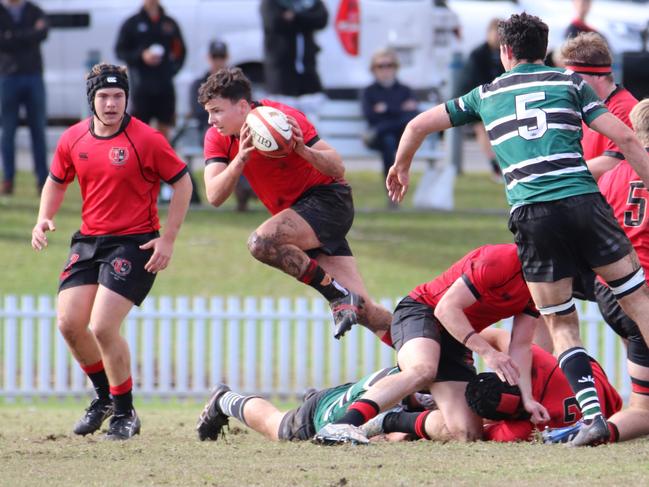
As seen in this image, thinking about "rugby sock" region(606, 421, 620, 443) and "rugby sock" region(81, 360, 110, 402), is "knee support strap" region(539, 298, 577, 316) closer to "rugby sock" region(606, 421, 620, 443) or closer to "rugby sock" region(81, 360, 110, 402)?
"rugby sock" region(606, 421, 620, 443)

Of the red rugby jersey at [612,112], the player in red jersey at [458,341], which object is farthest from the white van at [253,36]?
the player in red jersey at [458,341]

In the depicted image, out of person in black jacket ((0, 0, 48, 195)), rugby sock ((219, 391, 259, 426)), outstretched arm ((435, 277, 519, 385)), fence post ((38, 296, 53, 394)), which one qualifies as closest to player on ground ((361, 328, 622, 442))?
outstretched arm ((435, 277, 519, 385))

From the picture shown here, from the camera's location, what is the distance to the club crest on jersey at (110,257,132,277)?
27.2ft

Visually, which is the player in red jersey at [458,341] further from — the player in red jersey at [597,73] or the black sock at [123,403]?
the black sock at [123,403]

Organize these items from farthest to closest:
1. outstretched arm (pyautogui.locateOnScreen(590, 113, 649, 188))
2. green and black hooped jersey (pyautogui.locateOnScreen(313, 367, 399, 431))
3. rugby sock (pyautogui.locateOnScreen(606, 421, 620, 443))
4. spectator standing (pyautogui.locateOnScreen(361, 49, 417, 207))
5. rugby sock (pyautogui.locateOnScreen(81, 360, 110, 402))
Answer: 1. spectator standing (pyautogui.locateOnScreen(361, 49, 417, 207))
2. rugby sock (pyautogui.locateOnScreen(81, 360, 110, 402))
3. green and black hooped jersey (pyautogui.locateOnScreen(313, 367, 399, 431))
4. rugby sock (pyautogui.locateOnScreen(606, 421, 620, 443))
5. outstretched arm (pyautogui.locateOnScreen(590, 113, 649, 188))

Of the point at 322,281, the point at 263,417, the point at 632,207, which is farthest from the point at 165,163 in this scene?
the point at 632,207

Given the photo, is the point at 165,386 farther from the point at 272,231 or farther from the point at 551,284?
the point at 551,284

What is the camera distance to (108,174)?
8352mm

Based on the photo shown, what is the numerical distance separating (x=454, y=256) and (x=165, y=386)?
426 centimetres

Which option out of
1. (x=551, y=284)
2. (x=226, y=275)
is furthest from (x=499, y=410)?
(x=226, y=275)

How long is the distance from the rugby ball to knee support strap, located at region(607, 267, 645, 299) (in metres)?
2.22

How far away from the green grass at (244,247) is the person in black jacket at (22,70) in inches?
40.9

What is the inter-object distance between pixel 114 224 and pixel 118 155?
1.45 ft

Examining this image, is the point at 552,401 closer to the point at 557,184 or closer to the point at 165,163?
the point at 557,184
